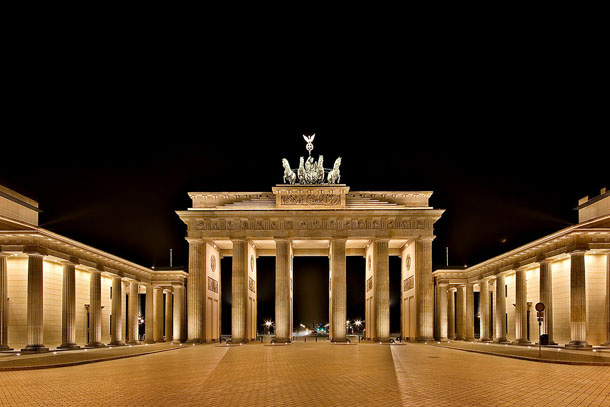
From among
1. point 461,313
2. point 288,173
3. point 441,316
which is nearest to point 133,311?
point 288,173

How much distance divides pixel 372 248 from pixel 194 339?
810 inches

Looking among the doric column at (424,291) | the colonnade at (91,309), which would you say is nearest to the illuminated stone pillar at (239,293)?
the colonnade at (91,309)

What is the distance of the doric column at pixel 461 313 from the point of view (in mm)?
69300

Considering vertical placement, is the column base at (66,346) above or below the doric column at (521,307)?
below

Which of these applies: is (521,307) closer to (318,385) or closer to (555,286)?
(555,286)

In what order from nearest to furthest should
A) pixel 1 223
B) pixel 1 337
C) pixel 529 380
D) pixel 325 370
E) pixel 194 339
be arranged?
pixel 529 380, pixel 325 370, pixel 1 223, pixel 1 337, pixel 194 339

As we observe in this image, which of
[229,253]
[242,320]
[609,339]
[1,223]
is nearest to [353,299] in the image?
[229,253]

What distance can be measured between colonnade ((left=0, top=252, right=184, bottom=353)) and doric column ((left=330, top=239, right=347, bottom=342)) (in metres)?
16.6

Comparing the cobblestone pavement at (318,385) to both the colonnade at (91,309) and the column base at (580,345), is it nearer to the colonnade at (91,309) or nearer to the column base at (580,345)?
the colonnade at (91,309)

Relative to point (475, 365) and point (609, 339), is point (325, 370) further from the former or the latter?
point (609, 339)

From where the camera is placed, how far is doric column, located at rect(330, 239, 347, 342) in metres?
56.7

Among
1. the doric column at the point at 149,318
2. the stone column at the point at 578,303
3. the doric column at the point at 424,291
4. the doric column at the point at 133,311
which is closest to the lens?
the stone column at the point at 578,303

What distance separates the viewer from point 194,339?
2231 inches

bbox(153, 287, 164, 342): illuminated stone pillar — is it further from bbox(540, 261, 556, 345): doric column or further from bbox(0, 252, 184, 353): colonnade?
bbox(540, 261, 556, 345): doric column
